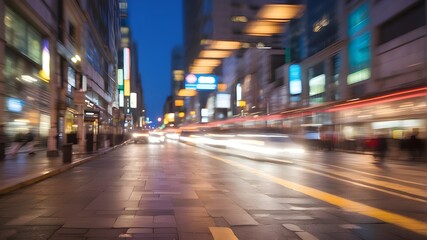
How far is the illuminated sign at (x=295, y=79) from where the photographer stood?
5462 centimetres

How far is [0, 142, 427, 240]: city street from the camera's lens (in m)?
7.46

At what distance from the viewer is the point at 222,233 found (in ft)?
24.3

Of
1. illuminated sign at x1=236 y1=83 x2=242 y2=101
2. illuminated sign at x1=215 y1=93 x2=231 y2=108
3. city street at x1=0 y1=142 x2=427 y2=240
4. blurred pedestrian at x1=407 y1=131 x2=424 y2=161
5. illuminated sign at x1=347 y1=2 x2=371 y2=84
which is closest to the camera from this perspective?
city street at x1=0 y1=142 x2=427 y2=240

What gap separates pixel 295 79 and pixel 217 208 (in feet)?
154

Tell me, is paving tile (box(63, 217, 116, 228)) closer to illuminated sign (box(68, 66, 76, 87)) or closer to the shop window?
the shop window

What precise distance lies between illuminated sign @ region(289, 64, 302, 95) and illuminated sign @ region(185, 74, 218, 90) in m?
24.0

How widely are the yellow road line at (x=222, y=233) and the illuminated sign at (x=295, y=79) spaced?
47930 mm

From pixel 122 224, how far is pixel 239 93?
8590cm

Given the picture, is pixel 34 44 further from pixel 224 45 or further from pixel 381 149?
pixel 224 45

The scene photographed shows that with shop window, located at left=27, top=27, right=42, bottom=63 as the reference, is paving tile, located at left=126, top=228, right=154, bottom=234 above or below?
below

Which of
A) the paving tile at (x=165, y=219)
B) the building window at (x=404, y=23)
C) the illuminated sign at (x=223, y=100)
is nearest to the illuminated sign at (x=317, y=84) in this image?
the building window at (x=404, y=23)

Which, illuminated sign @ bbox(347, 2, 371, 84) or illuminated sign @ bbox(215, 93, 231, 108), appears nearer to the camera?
illuminated sign @ bbox(347, 2, 371, 84)

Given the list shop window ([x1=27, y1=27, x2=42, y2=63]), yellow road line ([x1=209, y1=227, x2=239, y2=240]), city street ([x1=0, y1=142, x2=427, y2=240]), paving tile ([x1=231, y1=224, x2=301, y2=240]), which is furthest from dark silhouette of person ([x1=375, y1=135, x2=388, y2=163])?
shop window ([x1=27, y1=27, x2=42, y2=63])

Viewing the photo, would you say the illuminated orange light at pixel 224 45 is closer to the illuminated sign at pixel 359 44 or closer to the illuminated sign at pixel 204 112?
the illuminated sign at pixel 204 112
